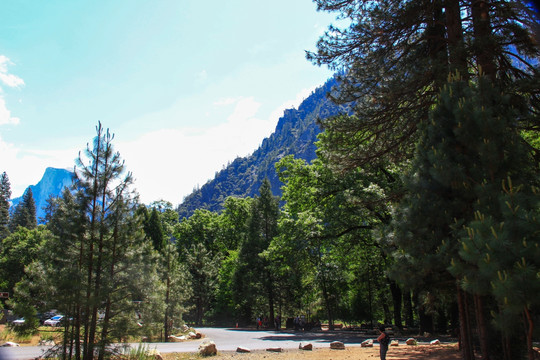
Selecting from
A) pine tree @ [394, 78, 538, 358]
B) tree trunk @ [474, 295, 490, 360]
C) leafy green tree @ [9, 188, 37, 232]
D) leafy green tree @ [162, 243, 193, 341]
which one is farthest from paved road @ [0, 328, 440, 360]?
leafy green tree @ [9, 188, 37, 232]

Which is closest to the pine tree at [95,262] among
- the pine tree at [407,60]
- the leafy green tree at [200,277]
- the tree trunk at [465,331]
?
the pine tree at [407,60]

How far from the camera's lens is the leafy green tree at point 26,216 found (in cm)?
6900

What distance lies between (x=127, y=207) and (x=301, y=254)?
10.6 m

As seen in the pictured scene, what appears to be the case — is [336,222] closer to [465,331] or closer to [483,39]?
[465,331]

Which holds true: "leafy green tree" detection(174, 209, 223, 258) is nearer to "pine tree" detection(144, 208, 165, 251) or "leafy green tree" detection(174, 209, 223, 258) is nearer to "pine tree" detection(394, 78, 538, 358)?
"pine tree" detection(144, 208, 165, 251)

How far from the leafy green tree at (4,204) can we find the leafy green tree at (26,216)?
9.22 feet

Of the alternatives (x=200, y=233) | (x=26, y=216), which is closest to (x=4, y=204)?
(x=26, y=216)

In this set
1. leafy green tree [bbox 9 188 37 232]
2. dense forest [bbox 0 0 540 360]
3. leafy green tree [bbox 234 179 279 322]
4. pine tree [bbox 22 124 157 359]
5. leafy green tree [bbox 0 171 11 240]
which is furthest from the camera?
leafy green tree [bbox 9 188 37 232]

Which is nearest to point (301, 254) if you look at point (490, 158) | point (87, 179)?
point (87, 179)

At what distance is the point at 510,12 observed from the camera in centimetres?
891

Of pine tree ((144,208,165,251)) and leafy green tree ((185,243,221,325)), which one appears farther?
pine tree ((144,208,165,251))

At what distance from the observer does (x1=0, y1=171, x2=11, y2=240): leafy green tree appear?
6062 cm

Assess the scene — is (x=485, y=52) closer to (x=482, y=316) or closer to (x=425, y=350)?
(x=482, y=316)

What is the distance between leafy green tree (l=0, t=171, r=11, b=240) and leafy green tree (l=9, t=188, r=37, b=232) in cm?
281
